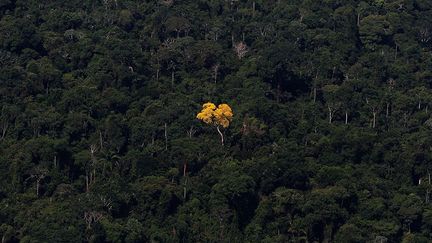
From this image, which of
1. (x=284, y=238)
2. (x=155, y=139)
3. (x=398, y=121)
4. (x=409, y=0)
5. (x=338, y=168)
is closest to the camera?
(x=284, y=238)

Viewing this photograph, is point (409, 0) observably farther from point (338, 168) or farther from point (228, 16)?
point (338, 168)

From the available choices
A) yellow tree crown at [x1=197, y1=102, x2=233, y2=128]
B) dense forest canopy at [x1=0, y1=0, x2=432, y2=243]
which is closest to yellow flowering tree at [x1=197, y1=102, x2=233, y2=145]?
yellow tree crown at [x1=197, y1=102, x2=233, y2=128]

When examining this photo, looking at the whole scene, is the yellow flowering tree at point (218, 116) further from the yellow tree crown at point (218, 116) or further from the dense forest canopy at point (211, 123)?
the dense forest canopy at point (211, 123)

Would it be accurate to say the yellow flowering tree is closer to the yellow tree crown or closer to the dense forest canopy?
the yellow tree crown

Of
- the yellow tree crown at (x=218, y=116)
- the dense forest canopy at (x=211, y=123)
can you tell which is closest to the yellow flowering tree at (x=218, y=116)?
the yellow tree crown at (x=218, y=116)

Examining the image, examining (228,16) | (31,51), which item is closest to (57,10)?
(31,51)

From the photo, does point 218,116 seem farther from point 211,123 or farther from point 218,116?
point 211,123
